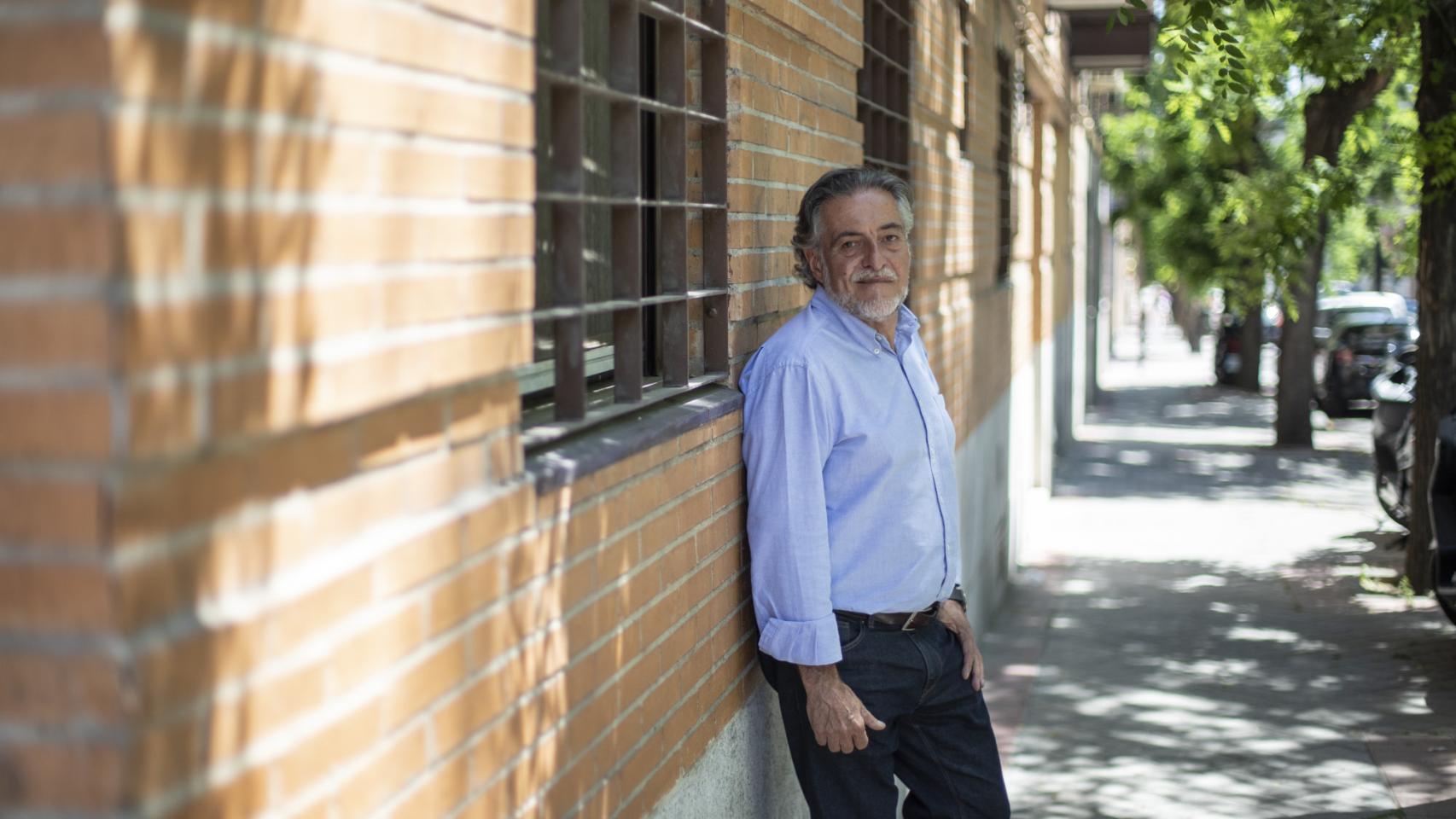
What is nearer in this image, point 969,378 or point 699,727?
point 699,727

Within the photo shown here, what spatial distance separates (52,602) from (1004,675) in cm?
752

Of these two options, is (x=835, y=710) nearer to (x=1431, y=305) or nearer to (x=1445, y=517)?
(x=1445, y=517)

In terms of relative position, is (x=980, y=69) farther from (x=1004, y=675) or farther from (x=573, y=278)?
(x=573, y=278)

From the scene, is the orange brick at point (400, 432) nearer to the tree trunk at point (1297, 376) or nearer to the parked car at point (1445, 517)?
the parked car at point (1445, 517)

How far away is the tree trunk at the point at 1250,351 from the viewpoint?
89.9ft

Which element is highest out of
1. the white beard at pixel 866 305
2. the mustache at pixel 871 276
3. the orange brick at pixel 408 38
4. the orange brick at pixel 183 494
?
the orange brick at pixel 408 38

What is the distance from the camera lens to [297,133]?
162 cm

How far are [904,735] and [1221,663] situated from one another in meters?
5.15

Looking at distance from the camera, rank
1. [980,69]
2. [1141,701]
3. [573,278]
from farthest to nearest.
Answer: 1. [980,69]
2. [1141,701]
3. [573,278]

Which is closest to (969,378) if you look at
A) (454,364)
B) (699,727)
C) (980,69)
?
(980,69)

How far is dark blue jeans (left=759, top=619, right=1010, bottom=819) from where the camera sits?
3.71 m

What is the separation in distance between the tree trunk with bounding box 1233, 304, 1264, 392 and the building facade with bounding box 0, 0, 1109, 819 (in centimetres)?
2459

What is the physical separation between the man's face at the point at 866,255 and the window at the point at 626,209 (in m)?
0.26

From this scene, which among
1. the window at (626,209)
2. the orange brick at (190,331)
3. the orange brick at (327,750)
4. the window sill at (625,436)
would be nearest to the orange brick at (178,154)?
the orange brick at (190,331)
